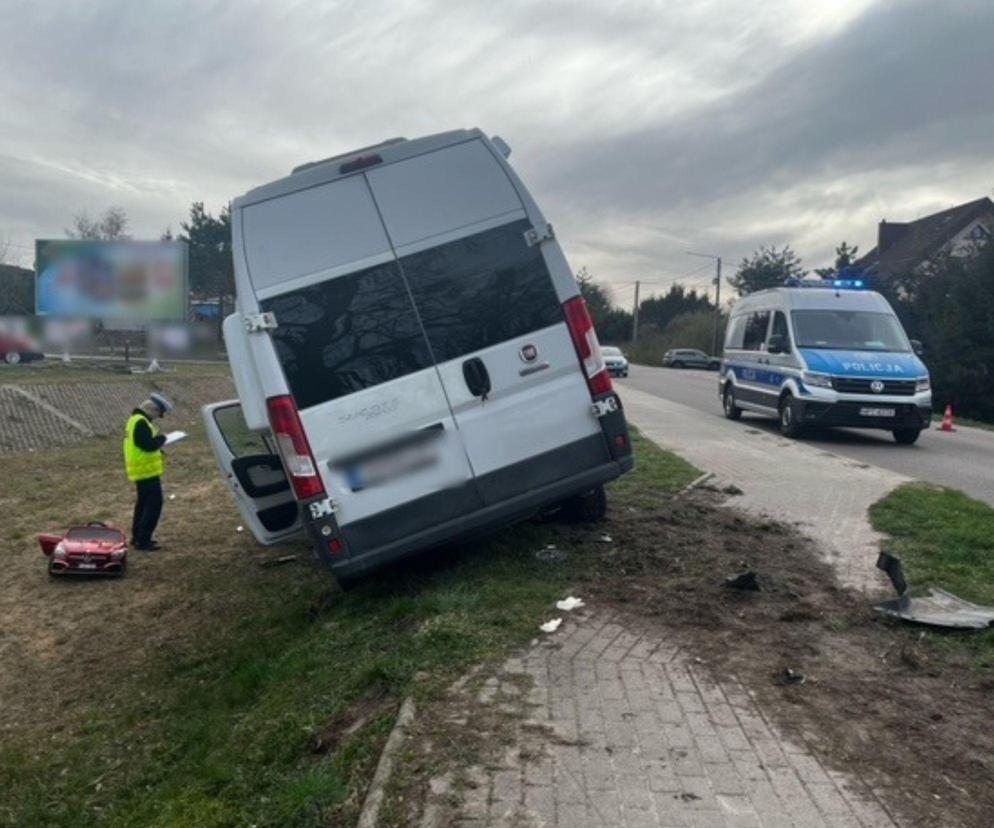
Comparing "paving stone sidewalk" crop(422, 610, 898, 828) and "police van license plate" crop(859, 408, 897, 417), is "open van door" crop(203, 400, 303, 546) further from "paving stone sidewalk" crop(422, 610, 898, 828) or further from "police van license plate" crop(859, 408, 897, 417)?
"police van license plate" crop(859, 408, 897, 417)

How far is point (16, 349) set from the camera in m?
33.9

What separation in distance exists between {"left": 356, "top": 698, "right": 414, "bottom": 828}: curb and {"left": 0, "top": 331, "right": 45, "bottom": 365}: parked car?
31.8 m

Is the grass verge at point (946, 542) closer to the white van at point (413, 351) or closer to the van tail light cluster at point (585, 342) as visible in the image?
the white van at point (413, 351)

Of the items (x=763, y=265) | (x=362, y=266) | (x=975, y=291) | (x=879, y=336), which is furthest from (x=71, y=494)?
(x=763, y=265)

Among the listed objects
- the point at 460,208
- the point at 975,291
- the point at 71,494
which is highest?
the point at 460,208

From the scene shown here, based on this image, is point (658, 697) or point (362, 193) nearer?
point (658, 697)

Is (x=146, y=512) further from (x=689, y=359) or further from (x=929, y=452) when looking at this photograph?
(x=689, y=359)

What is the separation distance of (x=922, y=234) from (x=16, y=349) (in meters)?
52.8

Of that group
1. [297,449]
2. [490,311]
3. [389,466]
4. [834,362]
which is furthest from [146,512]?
[834,362]

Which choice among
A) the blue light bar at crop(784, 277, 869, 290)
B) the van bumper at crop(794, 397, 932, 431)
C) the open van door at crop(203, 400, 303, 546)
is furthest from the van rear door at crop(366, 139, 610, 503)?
the blue light bar at crop(784, 277, 869, 290)

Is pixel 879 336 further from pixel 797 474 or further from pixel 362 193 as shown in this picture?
pixel 362 193

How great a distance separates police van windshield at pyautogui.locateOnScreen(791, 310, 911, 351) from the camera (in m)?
15.5

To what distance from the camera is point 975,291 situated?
32.3 meters

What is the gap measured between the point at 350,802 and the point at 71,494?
11.4 metres
